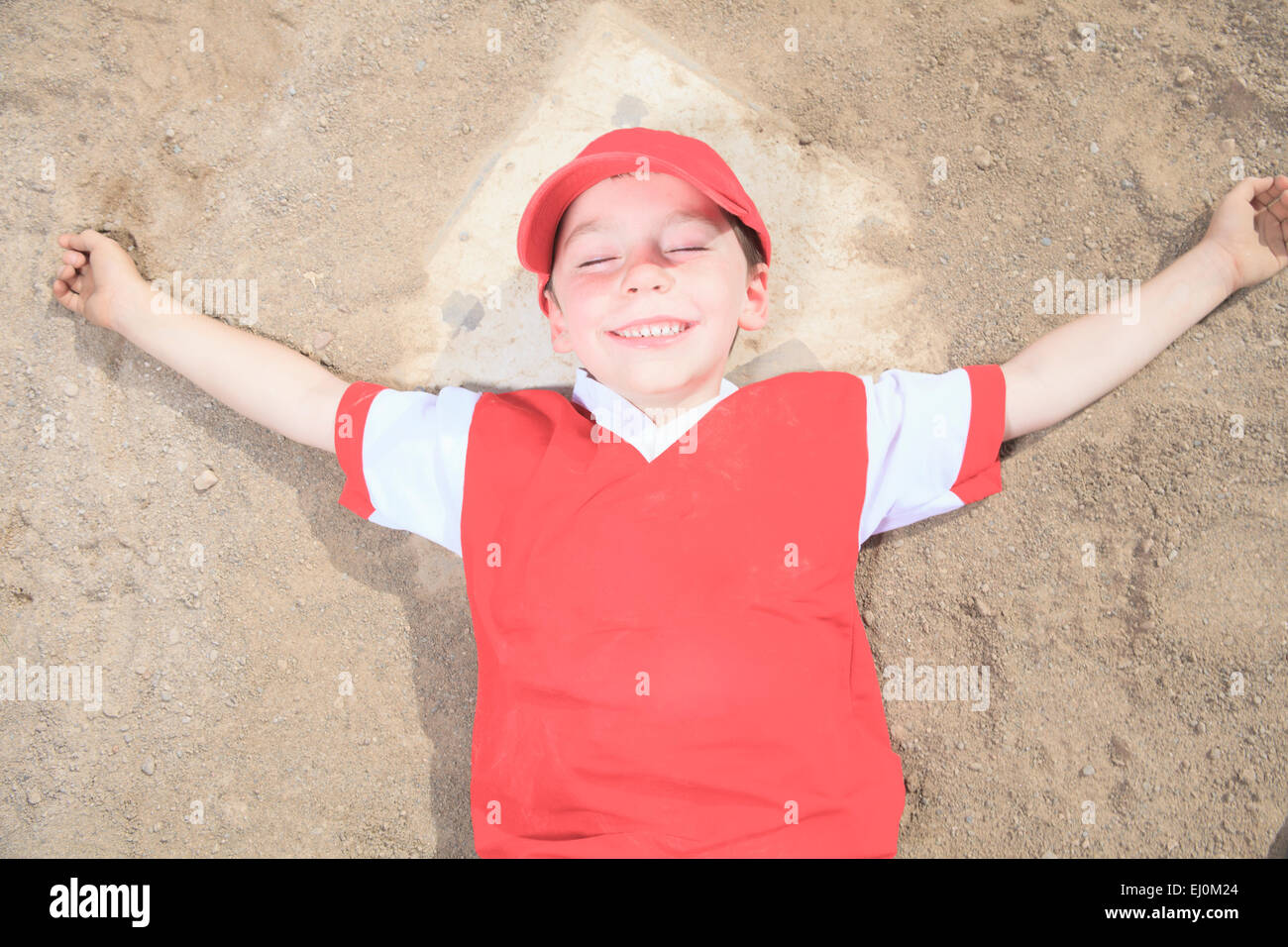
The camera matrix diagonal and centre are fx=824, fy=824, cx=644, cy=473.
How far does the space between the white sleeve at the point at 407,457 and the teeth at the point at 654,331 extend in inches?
21.0

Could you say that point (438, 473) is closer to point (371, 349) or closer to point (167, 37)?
point (371, 349)

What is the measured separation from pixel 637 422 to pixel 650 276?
40cm

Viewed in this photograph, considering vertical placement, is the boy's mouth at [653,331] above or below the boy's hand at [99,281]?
below

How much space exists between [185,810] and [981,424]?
2680mm

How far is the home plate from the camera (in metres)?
2.68

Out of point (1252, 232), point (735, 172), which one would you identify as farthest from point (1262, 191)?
point (735, 172)

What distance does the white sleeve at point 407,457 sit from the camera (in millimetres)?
2301

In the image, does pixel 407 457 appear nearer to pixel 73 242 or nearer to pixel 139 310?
pixel 139 310

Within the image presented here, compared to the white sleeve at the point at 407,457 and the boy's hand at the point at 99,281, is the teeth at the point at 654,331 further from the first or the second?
the boy's hand at the point at 99,281

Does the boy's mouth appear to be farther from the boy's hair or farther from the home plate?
the home plate

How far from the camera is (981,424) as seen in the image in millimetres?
2279

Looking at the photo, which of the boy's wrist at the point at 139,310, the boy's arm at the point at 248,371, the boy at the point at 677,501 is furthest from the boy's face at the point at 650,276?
the boy's wrist at the point at 139,310

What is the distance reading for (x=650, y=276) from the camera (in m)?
2.01

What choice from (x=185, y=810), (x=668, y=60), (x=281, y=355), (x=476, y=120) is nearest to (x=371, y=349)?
(x=281, y=355)
